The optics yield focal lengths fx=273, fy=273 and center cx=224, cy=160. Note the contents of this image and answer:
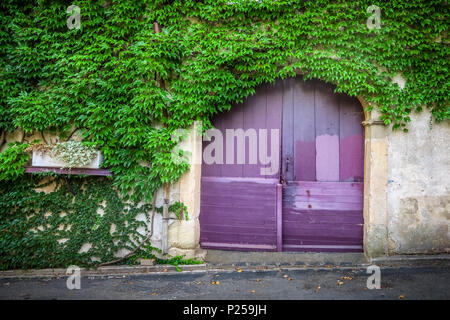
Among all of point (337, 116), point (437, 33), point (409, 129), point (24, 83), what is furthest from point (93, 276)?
point (437, 33)

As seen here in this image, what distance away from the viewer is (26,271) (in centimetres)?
386

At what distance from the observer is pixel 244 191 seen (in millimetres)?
4250

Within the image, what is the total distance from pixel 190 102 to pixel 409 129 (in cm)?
314

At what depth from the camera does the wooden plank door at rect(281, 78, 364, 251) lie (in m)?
4.13

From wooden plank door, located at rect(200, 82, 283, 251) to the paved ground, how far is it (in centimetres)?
62

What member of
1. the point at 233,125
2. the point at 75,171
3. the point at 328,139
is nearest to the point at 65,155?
the point at 75,171


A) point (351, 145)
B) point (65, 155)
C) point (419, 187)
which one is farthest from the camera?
point (351, 145)

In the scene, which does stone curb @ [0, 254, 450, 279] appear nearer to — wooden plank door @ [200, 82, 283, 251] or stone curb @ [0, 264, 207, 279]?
stone curb @ [0, 264, 207, 279]

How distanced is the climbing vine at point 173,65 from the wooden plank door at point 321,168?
38 centimetres

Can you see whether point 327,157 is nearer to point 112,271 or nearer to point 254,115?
point 254,115

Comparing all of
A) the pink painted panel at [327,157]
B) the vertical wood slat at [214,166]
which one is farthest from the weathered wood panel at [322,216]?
the vertical wood slat at [214,166]

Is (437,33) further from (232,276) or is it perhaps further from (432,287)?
(232,276)

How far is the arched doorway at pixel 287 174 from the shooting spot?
4148mm

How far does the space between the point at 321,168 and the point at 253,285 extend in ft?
6.55
